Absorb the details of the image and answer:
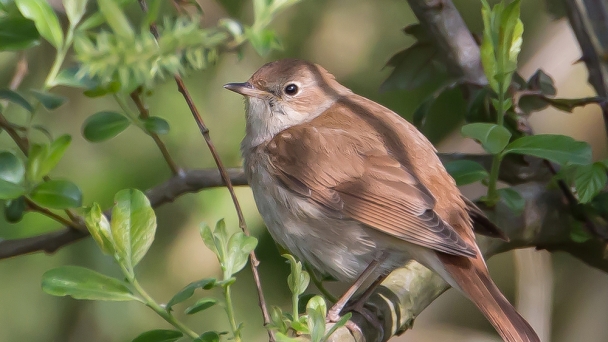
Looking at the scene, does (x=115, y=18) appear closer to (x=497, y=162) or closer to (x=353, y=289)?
(x=497, y=162)

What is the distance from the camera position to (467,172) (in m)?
2.44

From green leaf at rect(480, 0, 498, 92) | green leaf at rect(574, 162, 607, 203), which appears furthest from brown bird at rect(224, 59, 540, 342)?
green leaf at rect(480, 0, 498, 92)

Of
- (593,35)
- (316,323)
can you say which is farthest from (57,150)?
(593,35)

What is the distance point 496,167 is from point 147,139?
6.68 ft

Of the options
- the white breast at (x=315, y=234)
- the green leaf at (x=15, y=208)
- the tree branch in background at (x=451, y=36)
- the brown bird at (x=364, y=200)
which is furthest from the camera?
the tree branch in background at (x=451, y=36)

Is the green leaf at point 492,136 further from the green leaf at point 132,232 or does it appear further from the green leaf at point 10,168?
the green leaf at point 10,168

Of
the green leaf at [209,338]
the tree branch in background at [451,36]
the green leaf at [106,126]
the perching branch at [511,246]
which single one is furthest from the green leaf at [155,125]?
the tree branch in background at [451,36]

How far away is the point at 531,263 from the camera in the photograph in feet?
11.7

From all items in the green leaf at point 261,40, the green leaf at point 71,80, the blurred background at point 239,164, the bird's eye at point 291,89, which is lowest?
the blurred background at point 239,164

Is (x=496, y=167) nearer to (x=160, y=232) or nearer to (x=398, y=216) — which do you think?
(x=398, y=216)

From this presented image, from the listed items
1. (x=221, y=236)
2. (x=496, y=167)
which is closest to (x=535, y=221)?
(x=496, y=167)

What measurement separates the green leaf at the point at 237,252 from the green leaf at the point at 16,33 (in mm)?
610

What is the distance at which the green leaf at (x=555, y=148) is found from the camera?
7.02ft

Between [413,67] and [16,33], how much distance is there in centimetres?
185
